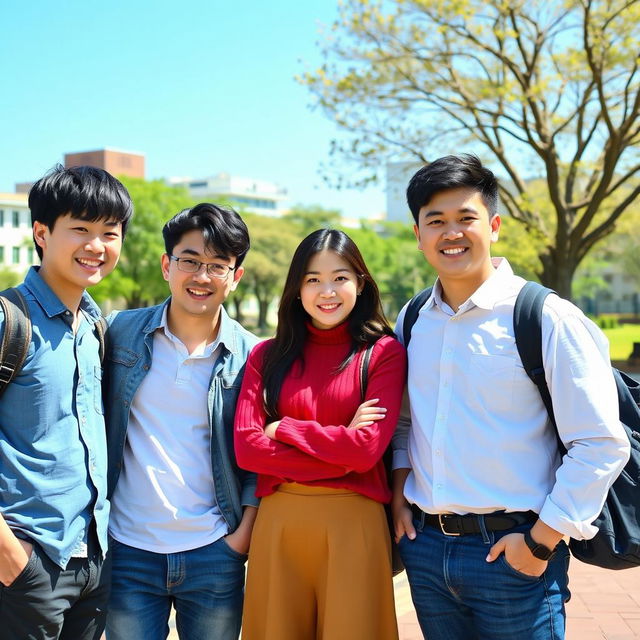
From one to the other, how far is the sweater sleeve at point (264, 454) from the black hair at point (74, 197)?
0.88 m

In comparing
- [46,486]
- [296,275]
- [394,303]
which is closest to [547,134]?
[296,275]

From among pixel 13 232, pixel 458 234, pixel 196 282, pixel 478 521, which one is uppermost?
pixel 13 232

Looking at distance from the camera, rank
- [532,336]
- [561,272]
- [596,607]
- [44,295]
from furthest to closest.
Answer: [561,272] < [596,607] < [44,295] < [532,336]

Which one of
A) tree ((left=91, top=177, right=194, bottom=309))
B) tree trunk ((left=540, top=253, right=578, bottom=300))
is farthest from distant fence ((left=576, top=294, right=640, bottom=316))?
tree trunk ((left=540, top=253, right=578, bottom=300))

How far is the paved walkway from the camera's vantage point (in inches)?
174

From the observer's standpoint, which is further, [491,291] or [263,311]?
[263,311]

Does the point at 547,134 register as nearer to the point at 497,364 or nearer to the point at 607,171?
the point at 607,171

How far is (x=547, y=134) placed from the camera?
1494 centimetres

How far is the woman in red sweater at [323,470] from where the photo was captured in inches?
108

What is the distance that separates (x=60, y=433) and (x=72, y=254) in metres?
0.65

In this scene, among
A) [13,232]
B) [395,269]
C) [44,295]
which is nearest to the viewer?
[44,295]

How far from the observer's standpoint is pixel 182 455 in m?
2.91

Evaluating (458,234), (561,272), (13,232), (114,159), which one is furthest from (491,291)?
(114,159)

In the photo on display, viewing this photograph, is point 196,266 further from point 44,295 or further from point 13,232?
point 13,232
